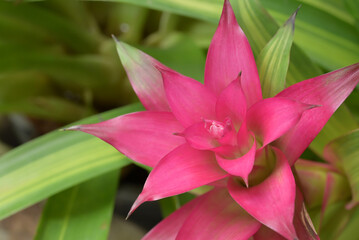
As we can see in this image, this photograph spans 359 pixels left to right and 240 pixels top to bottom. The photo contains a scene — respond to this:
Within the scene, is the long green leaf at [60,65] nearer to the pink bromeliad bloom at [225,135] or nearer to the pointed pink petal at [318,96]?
the pink bromeliad bloom at [225,135]

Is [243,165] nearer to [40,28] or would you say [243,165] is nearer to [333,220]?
[333,220]

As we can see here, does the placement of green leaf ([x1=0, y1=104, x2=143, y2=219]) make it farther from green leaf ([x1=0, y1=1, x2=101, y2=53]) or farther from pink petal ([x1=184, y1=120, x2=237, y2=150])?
green leaf ([x1=0, y1=1, x2=101, y2=53])

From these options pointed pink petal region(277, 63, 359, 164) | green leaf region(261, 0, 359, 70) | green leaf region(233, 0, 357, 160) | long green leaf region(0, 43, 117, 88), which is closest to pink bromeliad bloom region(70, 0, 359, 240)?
pointed pink petal region(277, 63, 359, 164)

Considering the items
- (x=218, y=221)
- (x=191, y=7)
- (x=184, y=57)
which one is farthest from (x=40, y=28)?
(x=218, y=221)

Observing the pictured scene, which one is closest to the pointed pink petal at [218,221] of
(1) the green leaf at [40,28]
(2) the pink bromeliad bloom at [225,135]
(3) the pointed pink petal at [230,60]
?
(2) the pink bromeliad bloom at [225,135]

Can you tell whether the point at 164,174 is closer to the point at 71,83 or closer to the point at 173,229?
the point at 173,229
